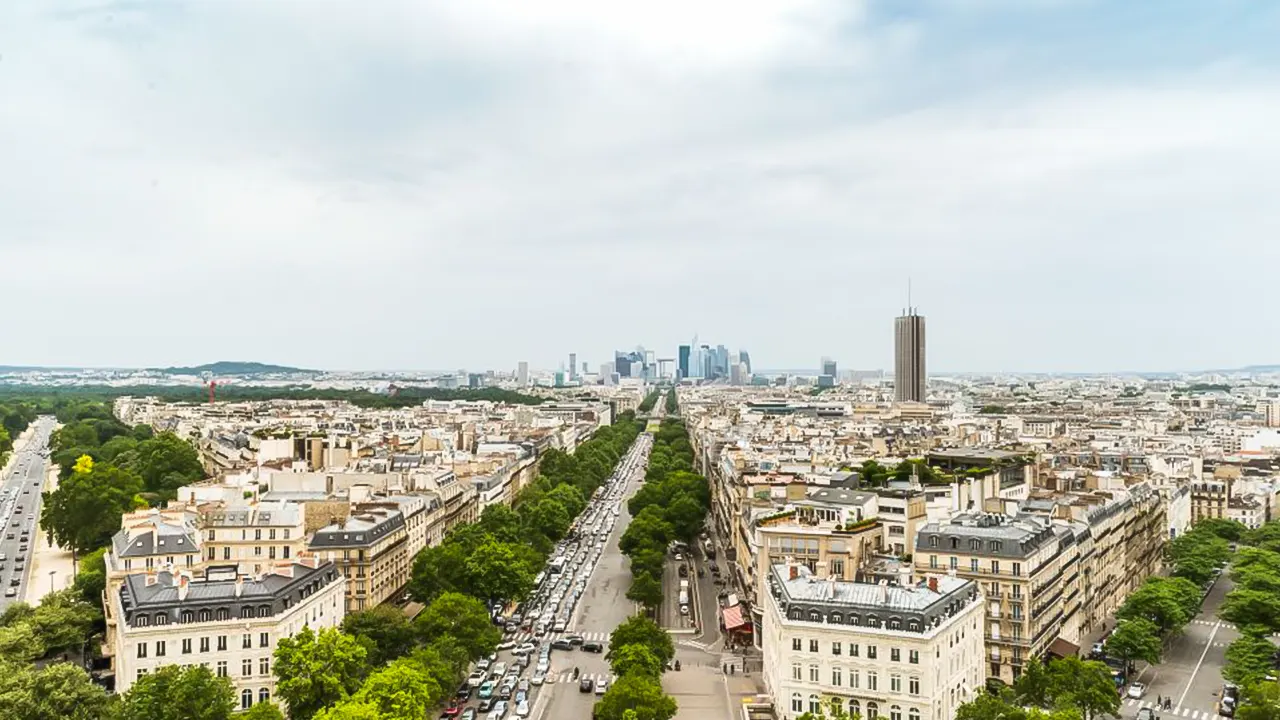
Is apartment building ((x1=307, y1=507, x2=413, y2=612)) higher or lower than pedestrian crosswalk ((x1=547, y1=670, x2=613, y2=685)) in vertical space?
higher

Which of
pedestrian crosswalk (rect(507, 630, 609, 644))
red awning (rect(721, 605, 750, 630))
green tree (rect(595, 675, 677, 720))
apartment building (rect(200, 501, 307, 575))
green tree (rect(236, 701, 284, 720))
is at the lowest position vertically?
pedestrian crosswalk (rect(507, 630, 609, 644))

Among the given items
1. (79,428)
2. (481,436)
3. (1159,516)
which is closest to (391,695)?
(1159,516)

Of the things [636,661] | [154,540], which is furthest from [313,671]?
[154,540]

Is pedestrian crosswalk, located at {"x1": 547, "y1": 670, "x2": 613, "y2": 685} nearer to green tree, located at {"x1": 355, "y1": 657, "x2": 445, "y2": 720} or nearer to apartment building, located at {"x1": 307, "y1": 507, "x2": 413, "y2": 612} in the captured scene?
green tree, located at {"x1": 355, "y1": 657, "x2": 445, "y2": 720}

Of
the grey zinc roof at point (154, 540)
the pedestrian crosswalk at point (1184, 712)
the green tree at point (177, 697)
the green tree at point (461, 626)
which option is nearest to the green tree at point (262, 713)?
the green tree at point (177, 697)

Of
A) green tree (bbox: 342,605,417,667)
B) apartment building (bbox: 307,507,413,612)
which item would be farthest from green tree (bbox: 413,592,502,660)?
apartment building (bbox: 307,507,413,612)

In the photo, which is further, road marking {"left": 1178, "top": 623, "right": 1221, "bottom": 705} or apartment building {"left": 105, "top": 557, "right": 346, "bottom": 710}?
road marking {"left": 1178, "top": 623, "right": 1221, "bottom": 705}

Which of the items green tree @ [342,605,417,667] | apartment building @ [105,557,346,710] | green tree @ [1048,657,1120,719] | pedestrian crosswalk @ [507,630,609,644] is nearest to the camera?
green tree @ [1048,657,1120,719]
